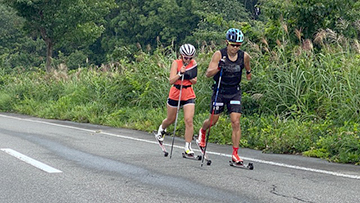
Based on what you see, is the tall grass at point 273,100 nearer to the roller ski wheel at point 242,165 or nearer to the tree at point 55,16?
the roller ski wheel at point 242,165

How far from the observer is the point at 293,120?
11133 millimetres

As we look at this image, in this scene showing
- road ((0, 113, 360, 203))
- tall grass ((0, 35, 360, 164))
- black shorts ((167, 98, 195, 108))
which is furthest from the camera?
tall grass ((0, 35, 360, 164))

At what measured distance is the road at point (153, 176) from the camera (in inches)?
248

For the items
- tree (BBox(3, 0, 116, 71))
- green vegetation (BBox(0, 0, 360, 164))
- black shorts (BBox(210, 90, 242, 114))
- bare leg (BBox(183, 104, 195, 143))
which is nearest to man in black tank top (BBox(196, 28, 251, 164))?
black shorts (BBox(210, 90, 242, 114))

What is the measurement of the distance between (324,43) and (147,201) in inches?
352

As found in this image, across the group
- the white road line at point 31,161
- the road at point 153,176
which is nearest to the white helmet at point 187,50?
the road at point 153,176

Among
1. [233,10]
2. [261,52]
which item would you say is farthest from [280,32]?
[233,10]

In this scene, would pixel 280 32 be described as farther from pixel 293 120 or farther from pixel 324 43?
pixel 293 120

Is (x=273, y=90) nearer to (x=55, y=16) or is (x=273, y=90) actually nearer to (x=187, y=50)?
(x=187, y=50)

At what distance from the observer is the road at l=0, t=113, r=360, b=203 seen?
248 inches

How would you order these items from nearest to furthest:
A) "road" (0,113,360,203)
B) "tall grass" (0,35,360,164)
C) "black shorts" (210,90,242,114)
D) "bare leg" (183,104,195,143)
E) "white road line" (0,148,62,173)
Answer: "road" (0,113,360,203)
"white road line" (0,148,62,173)
"black shorts" (210,90,242,114)
"bare leg" (183,104,195,143)
"tall grass" (0,35,360,164)

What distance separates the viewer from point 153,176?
24.9 ft

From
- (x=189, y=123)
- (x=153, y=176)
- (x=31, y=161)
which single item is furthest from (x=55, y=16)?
(x=153, y=176)

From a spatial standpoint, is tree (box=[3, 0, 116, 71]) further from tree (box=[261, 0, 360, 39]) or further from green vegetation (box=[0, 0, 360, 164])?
tree (box=[261, 0, 360, 39])
